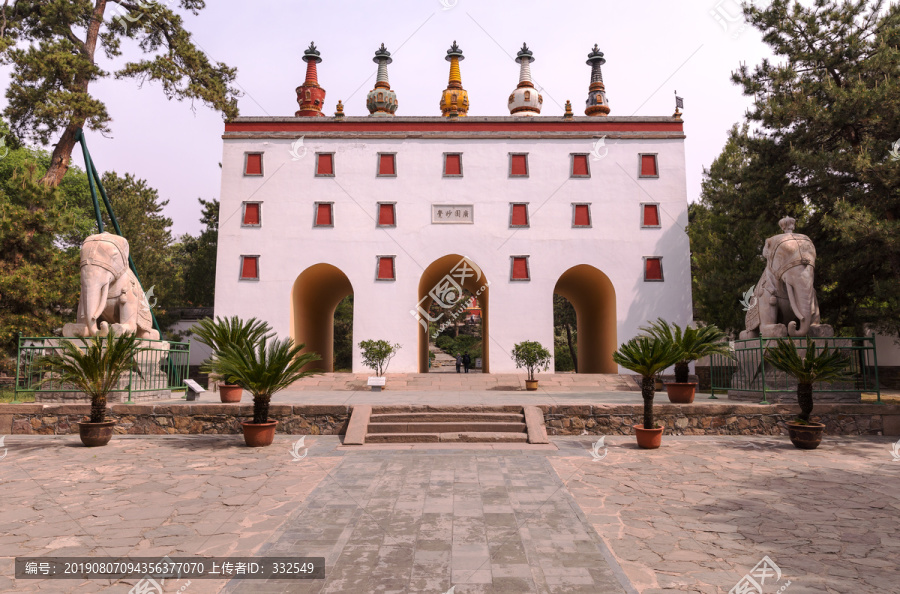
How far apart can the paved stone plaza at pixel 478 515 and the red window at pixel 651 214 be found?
49.8 ft

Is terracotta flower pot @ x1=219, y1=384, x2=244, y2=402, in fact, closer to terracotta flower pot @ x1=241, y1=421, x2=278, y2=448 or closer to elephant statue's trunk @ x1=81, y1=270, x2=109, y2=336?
terracotta flower pot @ x1=241, y1=421, x2=278, y2=448

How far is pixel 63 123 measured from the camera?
1675cm

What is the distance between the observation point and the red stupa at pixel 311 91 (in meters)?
26.3

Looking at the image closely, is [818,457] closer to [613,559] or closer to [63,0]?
[613,559]

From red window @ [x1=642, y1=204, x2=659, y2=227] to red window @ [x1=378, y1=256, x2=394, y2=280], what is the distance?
10.9 meters

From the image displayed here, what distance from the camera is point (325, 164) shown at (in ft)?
76.3

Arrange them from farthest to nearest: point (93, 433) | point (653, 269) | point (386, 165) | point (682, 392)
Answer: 1. point (386, 165)
2. point (653, 269)
3. point (682, 392)
4. point (93, 433)

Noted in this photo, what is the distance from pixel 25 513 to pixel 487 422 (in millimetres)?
7284

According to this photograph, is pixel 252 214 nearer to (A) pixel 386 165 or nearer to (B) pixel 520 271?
(A) pixel 386 165

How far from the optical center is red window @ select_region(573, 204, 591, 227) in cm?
2308

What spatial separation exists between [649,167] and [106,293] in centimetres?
2052

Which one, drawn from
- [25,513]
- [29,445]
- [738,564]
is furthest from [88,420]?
[738,564]

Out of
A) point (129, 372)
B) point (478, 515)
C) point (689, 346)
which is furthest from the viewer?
point (129, 372)

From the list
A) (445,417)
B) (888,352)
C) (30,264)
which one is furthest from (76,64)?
(888,352)
